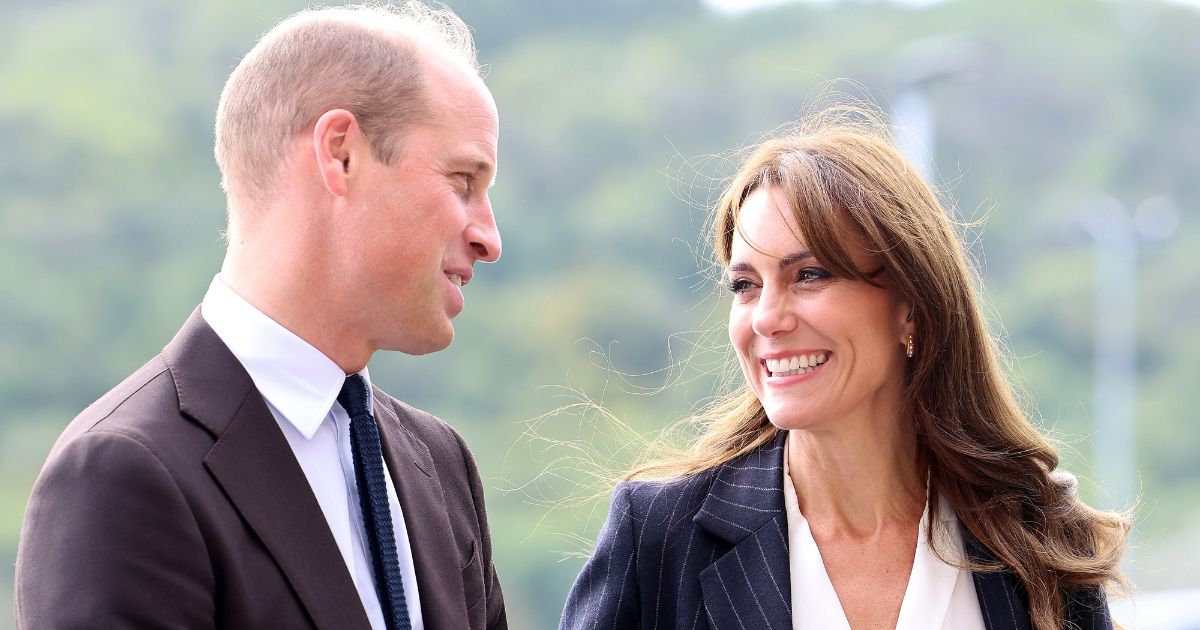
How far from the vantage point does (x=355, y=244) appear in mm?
2100

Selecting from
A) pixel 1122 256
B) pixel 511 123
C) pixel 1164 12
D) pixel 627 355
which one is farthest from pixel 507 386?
pixel 1164 12

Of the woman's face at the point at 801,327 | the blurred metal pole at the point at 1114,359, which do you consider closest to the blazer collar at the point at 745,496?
the woman's face at the point at 801,327

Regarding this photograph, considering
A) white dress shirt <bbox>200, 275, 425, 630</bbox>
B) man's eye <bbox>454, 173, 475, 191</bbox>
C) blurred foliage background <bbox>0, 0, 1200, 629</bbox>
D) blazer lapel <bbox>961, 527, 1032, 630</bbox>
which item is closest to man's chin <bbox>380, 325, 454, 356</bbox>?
white dress shirt <bbox>200, 275, 425, 630</bbox>

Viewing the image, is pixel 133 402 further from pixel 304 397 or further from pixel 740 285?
pixel 740 285

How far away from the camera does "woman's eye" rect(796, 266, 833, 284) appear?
9.06ft

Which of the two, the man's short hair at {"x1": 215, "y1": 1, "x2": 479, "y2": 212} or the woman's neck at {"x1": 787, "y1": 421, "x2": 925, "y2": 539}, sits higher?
the man's short hair at {"x1": 215, "y1": 1, "x2": 479, "y2": 212}

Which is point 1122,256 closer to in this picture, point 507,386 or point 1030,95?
point 1030,95

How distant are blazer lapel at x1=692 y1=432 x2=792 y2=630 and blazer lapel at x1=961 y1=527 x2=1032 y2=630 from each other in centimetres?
40

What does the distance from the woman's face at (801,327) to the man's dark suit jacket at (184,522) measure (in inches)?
34.2

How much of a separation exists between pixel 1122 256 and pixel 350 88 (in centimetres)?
1983

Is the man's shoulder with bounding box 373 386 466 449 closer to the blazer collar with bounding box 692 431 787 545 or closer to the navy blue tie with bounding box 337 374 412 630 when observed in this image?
the navy blue tie with bounding box 337 374 412 630

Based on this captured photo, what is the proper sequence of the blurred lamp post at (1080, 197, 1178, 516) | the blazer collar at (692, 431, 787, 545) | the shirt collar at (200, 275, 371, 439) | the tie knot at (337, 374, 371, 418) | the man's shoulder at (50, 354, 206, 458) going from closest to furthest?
the man's shoulder at (50, 354, 206, 458), the shirt collar at (200, 275, 371, 439), the tie knot at (337, 374, 371, 418), the blazer collar at (692, 431, 787, 545), the blurred lamp post at (1080, 197, 1178, 516)

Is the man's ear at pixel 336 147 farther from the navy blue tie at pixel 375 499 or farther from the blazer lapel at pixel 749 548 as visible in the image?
the blazer lapel at pixel 749 548

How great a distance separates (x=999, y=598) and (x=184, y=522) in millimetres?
1694
